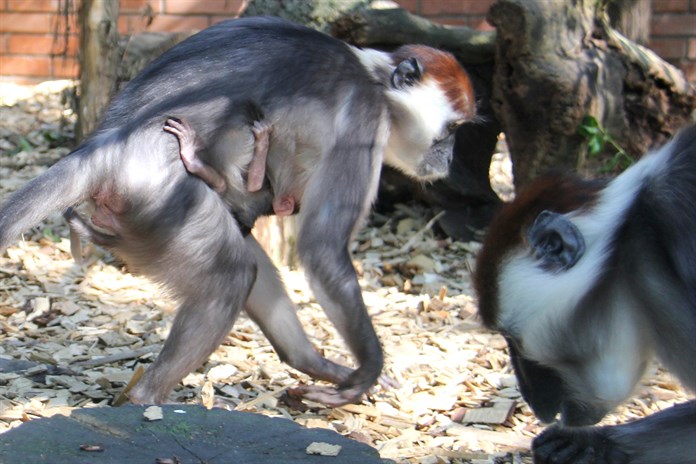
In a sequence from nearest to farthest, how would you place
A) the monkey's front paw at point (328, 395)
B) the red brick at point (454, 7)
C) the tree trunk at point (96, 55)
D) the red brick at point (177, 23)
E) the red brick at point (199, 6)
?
1. the monkey's front paw at point (328, 395)
2. the tree trunk at point (96, 55)
3. the red brick at point (454, 7)
4. the red brick at point (199, 6)
5. the red brick at point (177, 23)

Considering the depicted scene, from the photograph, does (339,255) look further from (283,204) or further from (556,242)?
(556,242)

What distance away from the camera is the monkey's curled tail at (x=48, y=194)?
4082mm

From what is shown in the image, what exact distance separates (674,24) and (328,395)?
272 inches

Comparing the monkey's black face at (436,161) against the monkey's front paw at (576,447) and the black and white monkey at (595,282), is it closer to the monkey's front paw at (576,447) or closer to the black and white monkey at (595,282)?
the monkey's front paw at (576,447)

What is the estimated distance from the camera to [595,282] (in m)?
3.05

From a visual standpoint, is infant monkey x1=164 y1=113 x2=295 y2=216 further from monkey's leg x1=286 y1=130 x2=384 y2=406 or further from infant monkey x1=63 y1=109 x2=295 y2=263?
monkey's leg x1=286 y1=130 x2=384 y2=406

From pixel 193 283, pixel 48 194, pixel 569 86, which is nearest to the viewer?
pixel 48 194

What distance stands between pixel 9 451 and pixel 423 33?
15.7 feet

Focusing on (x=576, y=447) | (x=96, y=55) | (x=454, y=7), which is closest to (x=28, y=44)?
(x=96, y=55)

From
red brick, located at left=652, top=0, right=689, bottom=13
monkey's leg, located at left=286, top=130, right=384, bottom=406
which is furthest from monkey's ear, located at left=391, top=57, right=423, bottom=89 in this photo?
red brick, located at left=652, top=0, right=689, bottom=13

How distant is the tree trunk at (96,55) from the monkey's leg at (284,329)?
8.26 ft

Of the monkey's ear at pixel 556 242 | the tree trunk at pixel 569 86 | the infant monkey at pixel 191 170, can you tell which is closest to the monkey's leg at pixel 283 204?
the infant monkey at pixel 191 170

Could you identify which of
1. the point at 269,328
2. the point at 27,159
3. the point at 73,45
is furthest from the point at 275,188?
the point at 73,45

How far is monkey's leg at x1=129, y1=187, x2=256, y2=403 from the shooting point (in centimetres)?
434
